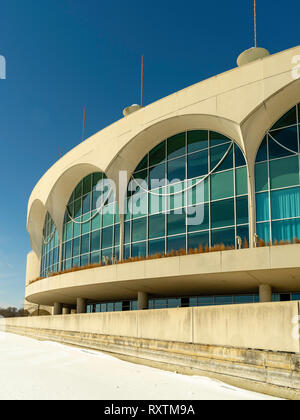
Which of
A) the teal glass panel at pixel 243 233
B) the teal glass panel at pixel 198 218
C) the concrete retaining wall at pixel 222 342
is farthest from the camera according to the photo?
the teal glass panel at pixel 198 218

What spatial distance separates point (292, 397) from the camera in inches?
289

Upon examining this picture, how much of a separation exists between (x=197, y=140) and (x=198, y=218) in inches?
182

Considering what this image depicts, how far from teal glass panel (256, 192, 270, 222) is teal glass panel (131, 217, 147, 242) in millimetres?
7128

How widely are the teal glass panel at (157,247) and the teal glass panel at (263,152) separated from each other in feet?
22.9

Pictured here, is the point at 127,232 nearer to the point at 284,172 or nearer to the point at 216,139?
the point at 216,139

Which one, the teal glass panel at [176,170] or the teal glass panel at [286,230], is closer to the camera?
the teal glass panel at [286,230]

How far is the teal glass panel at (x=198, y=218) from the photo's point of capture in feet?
66.8

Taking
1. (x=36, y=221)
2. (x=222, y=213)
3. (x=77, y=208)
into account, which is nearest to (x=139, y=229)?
(x=222, y=213)

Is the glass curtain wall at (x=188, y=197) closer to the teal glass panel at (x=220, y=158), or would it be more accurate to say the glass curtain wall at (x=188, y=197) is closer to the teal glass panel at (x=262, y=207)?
the teal glass panel at (x=220, y=158)

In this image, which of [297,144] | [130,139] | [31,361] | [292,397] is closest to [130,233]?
[130,139]

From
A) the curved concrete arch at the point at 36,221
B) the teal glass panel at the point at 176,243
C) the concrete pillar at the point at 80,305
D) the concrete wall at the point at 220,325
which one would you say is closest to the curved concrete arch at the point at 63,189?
the concrete pillar at the point at 80,305

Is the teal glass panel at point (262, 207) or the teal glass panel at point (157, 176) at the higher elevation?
the teal glass panel at point (157, 176)

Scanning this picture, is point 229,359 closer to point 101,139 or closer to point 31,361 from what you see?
point 31,361

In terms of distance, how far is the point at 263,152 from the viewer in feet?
62.8
